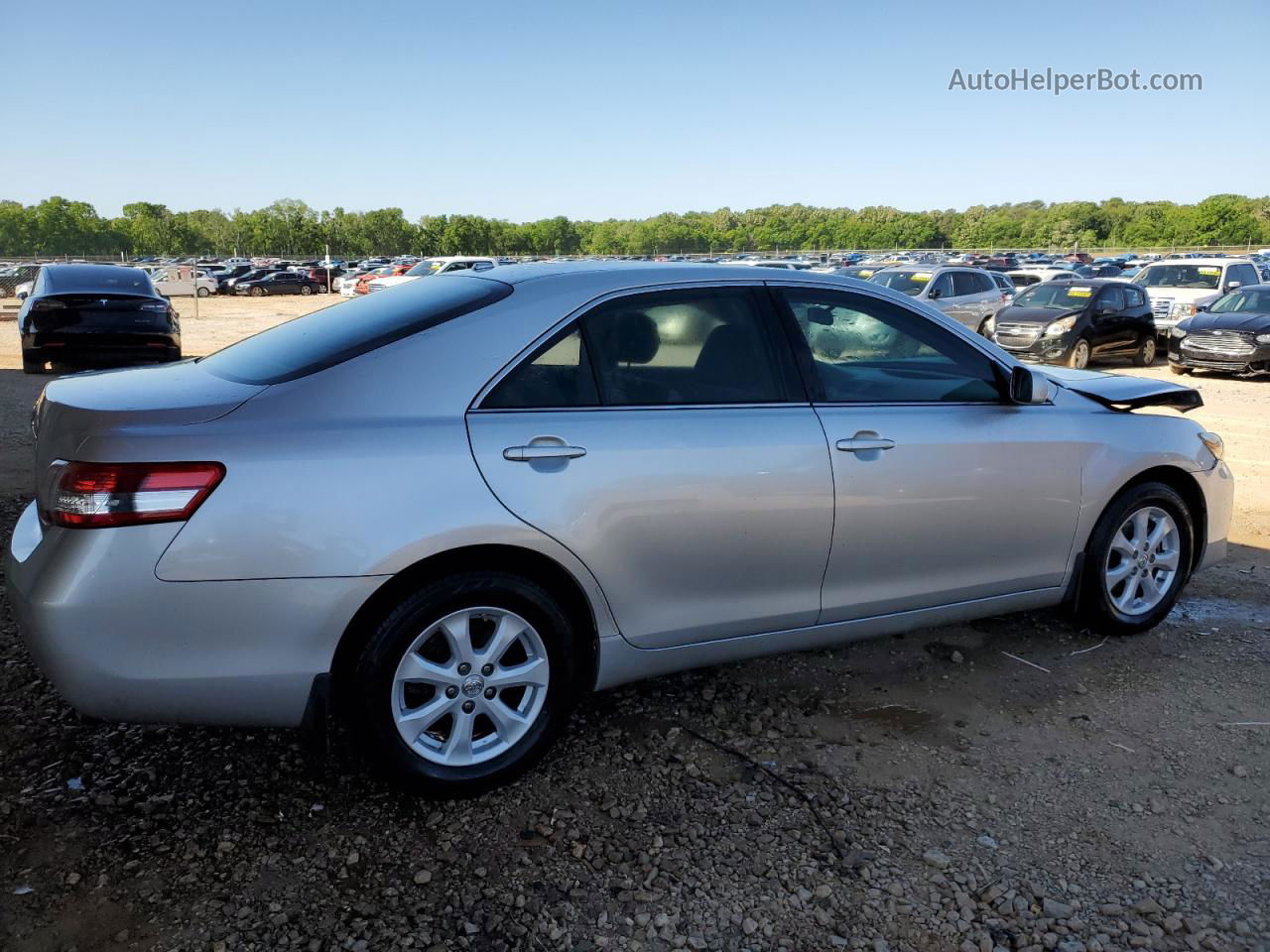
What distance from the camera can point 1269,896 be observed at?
2.66m

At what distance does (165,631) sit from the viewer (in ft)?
8.65

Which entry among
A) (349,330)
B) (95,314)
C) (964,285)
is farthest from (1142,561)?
(964,285)

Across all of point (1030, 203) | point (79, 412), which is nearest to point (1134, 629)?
point (79, 412)

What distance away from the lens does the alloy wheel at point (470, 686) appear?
9.57 ft

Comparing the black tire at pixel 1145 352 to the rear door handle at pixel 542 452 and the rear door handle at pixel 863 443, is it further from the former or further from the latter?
the rear door handle at pixel 542 452

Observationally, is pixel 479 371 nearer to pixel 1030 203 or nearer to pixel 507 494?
pixel 507 494

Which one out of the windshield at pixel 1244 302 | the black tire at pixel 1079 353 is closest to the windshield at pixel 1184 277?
the windshield at pixel 1244 302

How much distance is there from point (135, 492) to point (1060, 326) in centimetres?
1516

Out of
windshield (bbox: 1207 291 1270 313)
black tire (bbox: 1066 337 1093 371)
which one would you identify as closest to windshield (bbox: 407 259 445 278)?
black tire (bbox: 1066 337 1093 371)

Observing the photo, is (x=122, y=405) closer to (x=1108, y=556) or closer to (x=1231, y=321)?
(x=1108, y=556)

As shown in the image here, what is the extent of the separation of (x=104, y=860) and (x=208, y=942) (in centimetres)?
52

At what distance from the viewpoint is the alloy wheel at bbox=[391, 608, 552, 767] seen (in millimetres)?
2918

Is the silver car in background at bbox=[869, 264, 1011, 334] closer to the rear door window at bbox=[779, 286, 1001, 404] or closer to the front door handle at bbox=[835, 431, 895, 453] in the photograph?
the rear door window at bbox=[779, 286, 1001, 404]

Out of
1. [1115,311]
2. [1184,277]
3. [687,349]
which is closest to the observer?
[687,349]
